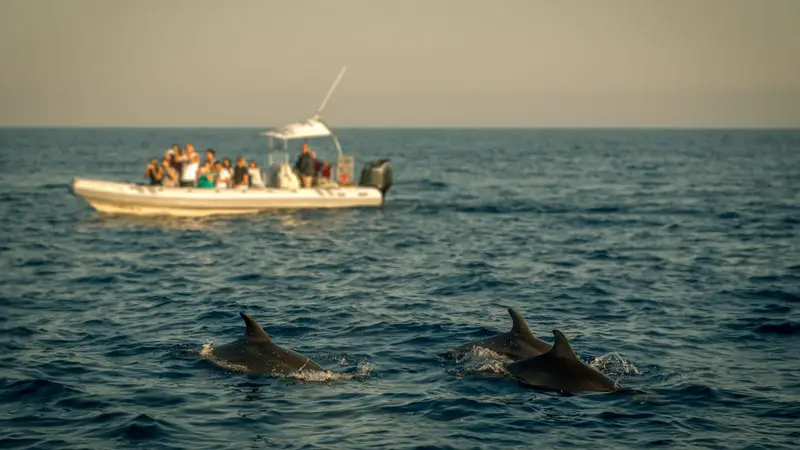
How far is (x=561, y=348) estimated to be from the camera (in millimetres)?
14141

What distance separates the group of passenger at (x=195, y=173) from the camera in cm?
3653

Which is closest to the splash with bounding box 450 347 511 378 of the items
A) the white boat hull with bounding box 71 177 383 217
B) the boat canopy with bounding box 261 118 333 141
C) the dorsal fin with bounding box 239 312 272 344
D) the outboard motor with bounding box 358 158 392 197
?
the dorsal fin with bounding box 239 312 272 344

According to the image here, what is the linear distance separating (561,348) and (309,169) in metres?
26.8

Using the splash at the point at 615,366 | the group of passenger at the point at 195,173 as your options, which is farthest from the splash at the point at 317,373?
the group of passenger at the point at 195,173

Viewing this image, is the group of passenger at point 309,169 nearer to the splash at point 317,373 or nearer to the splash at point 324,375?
the splash at point 317,373

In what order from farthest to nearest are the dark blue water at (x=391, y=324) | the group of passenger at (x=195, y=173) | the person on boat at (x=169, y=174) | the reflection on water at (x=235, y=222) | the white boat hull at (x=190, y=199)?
the person on boat at (x=169, y=174), the group of passenger at (x=195, y=173), the white boat hull at (x=190, y=199), the reflection on water at (x=235, y=222), the dark blue water at (x=391, y=324)

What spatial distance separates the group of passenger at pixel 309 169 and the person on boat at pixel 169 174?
5003 millimetres

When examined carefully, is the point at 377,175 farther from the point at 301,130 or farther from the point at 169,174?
the point at 169,174

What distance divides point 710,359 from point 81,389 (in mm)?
10352

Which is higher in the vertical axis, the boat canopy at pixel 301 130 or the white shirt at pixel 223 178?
the boat canopy at pixel 301 130

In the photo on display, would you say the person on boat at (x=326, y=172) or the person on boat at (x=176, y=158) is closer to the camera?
the person on boat at (x=176, y=158)

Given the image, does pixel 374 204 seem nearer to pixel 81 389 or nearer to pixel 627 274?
pixel 627 274

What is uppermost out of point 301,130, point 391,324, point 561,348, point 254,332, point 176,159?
point 301,130

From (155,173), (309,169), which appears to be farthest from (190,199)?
(309,169)
